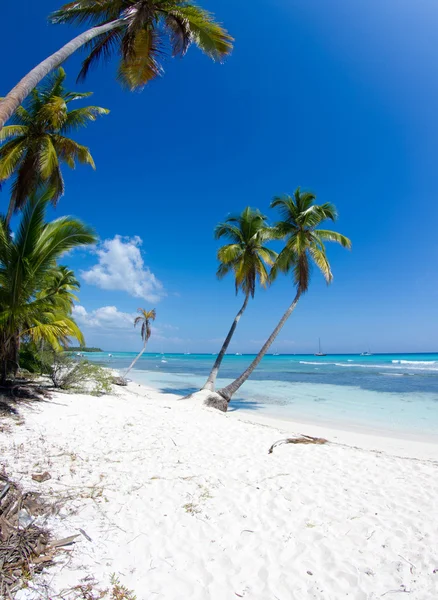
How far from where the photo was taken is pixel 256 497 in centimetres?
412

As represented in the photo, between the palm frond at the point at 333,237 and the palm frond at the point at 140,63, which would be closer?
the palm frond at the point at 140,63

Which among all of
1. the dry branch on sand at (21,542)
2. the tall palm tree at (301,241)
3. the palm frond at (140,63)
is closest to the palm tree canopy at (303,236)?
the tall palm tree at (301,241)

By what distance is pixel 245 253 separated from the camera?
15.9m

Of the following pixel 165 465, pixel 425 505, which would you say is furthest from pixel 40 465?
pixel 425 505

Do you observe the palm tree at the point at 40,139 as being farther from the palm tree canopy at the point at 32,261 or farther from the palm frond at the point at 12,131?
the palm tree canopy at the point at 32,261

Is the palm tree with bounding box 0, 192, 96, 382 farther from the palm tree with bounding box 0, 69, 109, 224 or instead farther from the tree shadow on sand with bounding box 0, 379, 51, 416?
the palm tree with bounding box 0, 69, 109, 224

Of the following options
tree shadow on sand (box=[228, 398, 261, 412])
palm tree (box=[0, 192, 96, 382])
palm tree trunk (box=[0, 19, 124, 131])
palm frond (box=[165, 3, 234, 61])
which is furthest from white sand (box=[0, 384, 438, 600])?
palm frond (box=[165, 3, 234, 61])

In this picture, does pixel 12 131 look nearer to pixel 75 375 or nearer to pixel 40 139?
pixel 40 139

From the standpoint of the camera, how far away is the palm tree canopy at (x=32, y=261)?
7227 millimetres

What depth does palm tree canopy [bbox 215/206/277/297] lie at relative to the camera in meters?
15.5

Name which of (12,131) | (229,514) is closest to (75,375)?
(229,514)

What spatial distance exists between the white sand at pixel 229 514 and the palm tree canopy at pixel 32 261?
2.15 m

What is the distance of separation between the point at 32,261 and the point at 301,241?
1068 centimetres

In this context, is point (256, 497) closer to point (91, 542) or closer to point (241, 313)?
point (91, 542)
